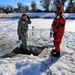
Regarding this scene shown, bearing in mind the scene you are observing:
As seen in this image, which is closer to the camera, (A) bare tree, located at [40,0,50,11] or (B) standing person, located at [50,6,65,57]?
(B) standing person, located at [50,6,65,57]

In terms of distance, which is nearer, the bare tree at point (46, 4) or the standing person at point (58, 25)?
the standing person at point (58, 25)

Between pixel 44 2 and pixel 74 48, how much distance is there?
28.2 metres

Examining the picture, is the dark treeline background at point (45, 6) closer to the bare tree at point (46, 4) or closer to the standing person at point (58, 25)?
the bare tree at point (46, 4)

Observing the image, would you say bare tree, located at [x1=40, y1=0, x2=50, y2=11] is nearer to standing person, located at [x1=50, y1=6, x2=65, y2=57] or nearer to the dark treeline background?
the dark treeline background

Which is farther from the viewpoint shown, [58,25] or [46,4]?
[46,4]

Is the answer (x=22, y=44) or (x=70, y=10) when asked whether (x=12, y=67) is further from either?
(x=70, y=10)

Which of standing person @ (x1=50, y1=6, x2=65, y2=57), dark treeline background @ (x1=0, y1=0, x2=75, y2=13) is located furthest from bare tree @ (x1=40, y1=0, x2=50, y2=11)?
standing person @ (x1=50, y1=6, x2=65, y2=57)

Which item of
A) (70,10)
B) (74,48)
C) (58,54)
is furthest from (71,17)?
(58,54)

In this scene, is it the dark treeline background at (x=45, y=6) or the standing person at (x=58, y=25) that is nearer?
the standing person at (x=58, y=25)

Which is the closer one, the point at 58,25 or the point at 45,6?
the point at 58,25

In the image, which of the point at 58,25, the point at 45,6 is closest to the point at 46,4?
the point at 45,6

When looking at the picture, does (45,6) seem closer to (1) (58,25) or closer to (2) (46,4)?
(2) (46,4)

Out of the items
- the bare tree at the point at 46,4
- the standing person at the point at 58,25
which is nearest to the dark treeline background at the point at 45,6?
the bare tree at the point at 46,4

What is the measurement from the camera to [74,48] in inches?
303
